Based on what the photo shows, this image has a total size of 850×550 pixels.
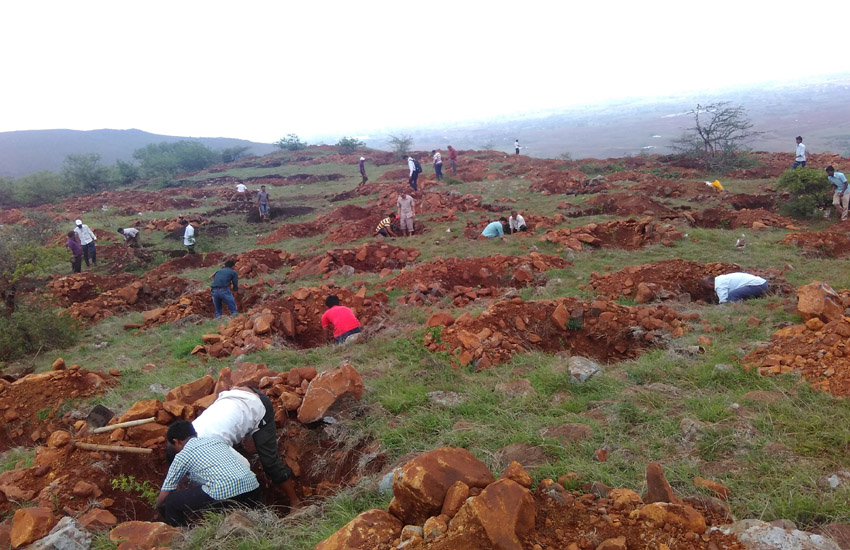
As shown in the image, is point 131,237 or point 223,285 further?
point 131,237

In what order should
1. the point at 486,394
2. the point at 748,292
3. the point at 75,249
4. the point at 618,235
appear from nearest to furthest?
the point at 486,394 < the point at 748,292 < the point at 618,235 < the point at 75,249

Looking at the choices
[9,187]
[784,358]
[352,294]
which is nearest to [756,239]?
[784,358]

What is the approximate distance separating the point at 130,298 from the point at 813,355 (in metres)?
11.2

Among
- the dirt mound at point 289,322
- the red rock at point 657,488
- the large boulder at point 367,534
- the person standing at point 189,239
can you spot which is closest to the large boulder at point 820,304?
the red rock at point 657,488

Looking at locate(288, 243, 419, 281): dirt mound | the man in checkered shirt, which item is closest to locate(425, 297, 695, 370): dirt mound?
the man in checkered shirt

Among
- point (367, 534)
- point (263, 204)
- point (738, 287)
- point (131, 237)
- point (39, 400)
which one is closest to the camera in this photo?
point (367, 534)

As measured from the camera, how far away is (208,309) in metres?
8.62

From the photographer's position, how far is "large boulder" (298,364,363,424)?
12.7 feet

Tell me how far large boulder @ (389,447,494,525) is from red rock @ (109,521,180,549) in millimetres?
1422

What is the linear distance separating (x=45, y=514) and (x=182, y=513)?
80 cm

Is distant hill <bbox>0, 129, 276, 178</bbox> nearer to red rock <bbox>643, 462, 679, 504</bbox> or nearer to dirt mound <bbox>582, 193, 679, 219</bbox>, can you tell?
dirt mound <bbox>582, 193, 679, 219</bbox>

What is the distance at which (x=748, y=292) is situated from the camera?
226 inches

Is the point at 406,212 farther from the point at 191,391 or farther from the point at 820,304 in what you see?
the point at 820,304

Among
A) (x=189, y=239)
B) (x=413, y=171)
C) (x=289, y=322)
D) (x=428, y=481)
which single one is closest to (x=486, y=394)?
(x=428, y=481)
